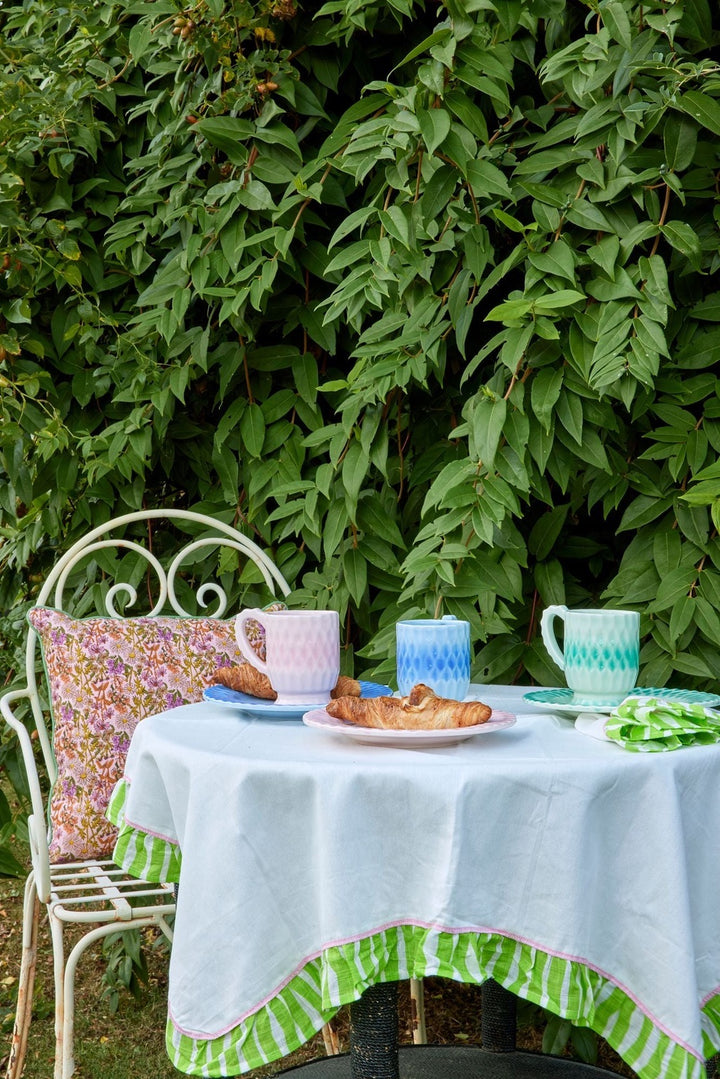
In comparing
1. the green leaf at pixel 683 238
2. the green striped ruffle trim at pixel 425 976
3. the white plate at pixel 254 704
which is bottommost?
the green striped ruffle trim at pixel 425 976

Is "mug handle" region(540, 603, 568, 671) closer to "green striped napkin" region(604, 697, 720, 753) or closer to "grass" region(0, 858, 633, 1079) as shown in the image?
"green striped napkin" region(604, 697, 720, 753)

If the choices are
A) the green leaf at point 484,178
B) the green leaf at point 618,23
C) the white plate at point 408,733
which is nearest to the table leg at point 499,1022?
the white plate at point 408,733

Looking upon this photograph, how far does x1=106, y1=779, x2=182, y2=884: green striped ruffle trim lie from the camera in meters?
1.39

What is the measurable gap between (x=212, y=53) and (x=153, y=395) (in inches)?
27.5

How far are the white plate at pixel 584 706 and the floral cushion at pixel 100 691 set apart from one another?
2.58ft

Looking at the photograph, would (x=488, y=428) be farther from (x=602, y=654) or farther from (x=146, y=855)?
(x=146, y=855)

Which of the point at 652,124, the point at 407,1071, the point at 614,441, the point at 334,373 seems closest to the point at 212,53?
the point at 334,373

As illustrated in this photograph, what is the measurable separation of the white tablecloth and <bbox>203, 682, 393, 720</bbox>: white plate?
19cm

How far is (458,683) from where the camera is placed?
4.54ft

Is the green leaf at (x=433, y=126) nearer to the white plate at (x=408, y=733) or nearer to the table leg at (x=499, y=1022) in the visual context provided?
the white plate at (x=408, y=733)

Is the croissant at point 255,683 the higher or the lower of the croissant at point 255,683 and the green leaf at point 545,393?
the lower

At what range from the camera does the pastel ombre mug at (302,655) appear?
1.43 metres

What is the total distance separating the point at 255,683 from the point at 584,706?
1.48 feet

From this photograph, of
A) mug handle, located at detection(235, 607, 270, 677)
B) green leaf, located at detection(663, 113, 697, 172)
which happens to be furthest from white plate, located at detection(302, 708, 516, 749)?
green leaf, located at detection(663, 113, 697, 172)
